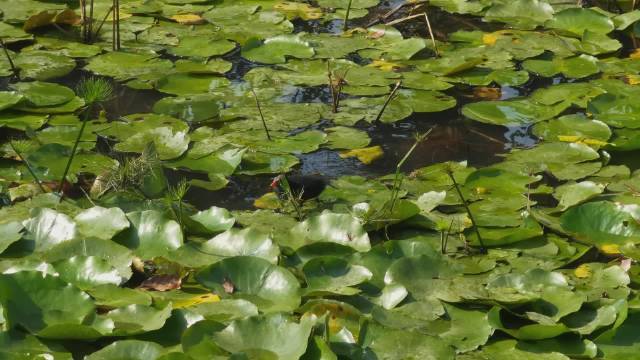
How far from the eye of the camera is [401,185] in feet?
9.45

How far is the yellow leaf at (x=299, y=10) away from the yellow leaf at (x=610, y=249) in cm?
212

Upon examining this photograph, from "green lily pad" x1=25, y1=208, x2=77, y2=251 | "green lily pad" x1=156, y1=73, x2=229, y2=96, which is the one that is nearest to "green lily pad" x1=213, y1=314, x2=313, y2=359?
"green lily pad" x1=25, y1=208, x2=77, y2=251

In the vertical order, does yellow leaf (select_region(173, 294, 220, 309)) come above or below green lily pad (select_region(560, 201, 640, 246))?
below

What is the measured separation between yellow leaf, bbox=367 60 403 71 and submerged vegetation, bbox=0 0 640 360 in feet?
0.07

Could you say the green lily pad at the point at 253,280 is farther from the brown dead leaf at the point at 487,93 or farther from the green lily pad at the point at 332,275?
the brown dead leaf at the point at 487,93

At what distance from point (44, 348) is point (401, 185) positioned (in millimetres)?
1217

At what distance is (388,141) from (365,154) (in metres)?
0.16

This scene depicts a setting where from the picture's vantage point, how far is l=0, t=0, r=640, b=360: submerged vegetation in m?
2.11

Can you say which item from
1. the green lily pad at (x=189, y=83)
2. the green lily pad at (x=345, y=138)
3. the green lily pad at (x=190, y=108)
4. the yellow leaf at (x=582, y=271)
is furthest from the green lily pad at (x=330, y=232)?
the green lily pad at (x=189, y=83)

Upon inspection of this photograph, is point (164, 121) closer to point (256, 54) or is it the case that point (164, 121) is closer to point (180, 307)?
point (256, 54)

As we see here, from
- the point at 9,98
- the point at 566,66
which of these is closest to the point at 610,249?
the point at 566,66

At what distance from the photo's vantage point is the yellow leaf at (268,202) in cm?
275

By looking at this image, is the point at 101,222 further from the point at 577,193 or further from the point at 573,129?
the point at 573,129

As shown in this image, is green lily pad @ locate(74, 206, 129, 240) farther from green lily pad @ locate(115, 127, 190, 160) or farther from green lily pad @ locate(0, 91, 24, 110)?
green lily pad @ locate(0, 91, 24, 110)
